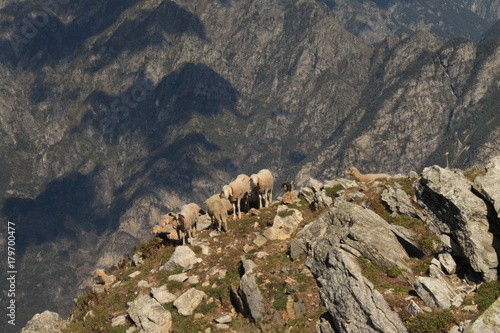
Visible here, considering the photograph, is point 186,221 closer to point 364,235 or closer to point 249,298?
point 249,298

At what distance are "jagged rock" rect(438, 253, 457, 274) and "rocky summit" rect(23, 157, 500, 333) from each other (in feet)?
0.19

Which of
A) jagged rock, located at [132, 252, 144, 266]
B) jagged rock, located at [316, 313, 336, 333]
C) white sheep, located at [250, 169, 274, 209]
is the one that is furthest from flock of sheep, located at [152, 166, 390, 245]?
jagged rock, located at [316, 313, 336, 333]

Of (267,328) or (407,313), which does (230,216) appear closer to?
(267,328)

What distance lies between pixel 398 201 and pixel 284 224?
9.08 meters

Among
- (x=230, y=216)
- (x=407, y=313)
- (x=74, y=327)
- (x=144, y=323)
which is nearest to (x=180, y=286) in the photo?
(x=144, y=323)

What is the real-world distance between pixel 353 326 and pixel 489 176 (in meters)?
10.4

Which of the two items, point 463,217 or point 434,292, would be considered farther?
point 463,217

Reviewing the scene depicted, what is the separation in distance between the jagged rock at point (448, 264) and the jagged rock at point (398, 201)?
10.0m

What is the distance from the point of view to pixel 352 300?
1072 inches

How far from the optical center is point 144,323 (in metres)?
34.7

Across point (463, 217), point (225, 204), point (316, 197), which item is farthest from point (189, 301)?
point (463, 217)

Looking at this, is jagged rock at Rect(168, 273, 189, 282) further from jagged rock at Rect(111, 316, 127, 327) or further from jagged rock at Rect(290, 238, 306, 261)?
jagged rock at Rect(290, 238, 306, 261)

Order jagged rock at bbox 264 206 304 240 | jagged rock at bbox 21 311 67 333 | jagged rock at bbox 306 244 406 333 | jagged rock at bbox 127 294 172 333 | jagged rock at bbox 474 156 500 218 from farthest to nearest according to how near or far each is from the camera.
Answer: jagged rock at bbox 21 311 67 333 → jagged rock at bbox 264 206 304 240 → jagged rock at bbox 127 294 172 333 → jagged rock at bbox 474 156 500 218 → jagged rock at bbox 306 244 406 333

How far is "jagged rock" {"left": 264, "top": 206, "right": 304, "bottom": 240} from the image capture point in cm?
4138
